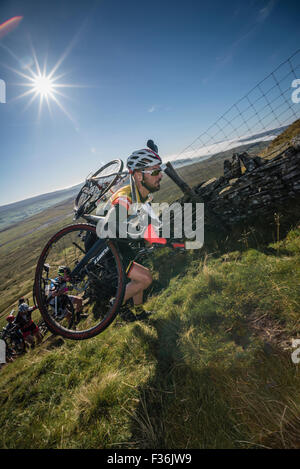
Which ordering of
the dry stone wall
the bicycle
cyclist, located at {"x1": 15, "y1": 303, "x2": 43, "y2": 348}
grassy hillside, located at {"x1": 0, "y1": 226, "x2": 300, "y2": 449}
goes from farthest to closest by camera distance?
cyclist, located at {"x1": 15, "y1": 303, "x2": 43, "y2": 348}, the dry stone wall, the bicycle, grassy hillside, located at {"x1": 0, "y1": 226, "x2": 300, "y2": 449}

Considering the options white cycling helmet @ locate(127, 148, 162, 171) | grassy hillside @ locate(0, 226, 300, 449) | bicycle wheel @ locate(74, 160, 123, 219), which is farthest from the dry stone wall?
bicycle wheel @ locate(74, 160, 123, 219)

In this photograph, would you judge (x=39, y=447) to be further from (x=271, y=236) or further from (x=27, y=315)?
(x=27, y=315)

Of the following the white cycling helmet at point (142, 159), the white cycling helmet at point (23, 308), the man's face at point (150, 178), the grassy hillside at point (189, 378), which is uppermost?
the white cycling helmet at point (142, 159)

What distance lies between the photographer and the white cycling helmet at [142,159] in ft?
13.7

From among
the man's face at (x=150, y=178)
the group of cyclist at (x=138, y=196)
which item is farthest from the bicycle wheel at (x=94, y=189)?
the man's face at (x=150, y=178)

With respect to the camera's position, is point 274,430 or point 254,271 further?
point 254,271

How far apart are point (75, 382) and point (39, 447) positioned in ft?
2.85

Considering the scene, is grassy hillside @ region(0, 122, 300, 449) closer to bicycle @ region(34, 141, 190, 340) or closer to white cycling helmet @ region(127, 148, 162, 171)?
bicycle @ region(34, 141, 190, 340)

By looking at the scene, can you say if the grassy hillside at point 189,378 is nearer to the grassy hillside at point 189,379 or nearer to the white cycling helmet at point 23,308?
the grassy hillside at point 189,379

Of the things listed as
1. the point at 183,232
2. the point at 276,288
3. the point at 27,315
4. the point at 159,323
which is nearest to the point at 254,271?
the point at 276,288

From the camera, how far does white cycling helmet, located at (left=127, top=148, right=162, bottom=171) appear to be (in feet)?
13.7

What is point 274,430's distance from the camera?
1.54m

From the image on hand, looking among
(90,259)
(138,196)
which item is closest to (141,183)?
(138,196)

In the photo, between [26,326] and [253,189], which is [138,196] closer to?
[253,189]
